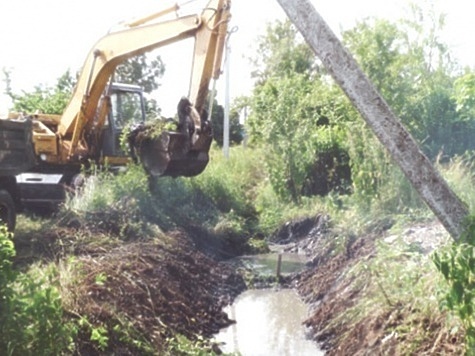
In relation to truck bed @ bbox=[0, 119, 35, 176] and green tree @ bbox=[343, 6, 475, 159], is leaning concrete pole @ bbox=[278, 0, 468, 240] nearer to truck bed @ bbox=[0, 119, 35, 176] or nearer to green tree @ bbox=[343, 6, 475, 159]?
truck bed @ bbox=[0, 119, 35, 176]

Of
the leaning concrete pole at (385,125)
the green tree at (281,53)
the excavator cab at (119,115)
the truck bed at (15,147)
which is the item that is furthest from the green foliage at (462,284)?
the green tree at (281,53)

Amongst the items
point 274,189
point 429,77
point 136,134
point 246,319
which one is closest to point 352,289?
point 246,319

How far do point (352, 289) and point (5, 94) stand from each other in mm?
13341

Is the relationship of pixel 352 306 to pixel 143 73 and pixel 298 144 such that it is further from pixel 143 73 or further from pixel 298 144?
pixel 143 73

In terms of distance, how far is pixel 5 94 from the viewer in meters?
17.8

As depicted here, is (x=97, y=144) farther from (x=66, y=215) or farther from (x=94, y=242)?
(x=94, y=242)

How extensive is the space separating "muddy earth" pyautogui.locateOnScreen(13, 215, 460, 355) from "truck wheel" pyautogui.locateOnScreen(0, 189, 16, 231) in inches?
25.7

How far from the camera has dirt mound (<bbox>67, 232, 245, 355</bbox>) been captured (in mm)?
5652

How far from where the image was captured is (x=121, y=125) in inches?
556

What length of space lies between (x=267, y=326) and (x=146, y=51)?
6.25 meters

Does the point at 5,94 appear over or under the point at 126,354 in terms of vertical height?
over

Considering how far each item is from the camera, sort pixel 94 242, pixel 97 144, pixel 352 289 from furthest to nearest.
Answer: pixel 97 144, pixel 94 242, pixel 352 289

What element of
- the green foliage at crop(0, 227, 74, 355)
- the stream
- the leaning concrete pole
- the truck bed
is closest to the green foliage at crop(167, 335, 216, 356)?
the stream

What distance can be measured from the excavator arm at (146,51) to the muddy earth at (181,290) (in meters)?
1.67
